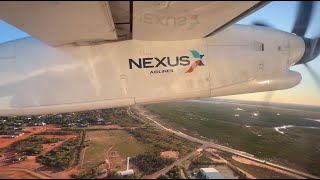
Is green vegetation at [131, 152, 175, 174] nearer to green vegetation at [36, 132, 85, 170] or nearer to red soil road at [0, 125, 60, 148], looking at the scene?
green vegetation at [36, 132, 85, 170]

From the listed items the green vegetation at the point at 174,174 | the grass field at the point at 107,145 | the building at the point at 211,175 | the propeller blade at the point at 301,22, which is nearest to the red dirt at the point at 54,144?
the grass field at the point at 107,145

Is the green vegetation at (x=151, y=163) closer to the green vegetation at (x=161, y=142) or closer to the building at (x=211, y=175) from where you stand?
the green vegetation at (x=161, y=142)

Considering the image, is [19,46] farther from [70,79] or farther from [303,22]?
[303,22]

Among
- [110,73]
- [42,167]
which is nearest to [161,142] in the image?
[42,167]

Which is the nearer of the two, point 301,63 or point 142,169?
point 301,63

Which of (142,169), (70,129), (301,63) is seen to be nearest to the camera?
(301,63)

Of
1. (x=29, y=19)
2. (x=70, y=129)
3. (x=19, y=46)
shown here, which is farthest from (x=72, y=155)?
(x=29, y=19)

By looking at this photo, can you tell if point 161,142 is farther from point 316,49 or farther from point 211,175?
point 316,49
